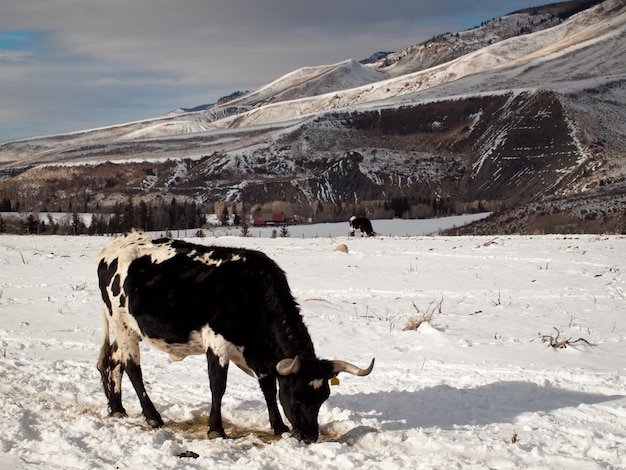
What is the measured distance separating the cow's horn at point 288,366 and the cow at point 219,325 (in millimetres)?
11

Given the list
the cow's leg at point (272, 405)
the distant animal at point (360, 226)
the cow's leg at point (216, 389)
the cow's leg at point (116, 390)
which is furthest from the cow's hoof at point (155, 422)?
the distant animal at point (360, 226)

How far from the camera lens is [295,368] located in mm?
7152

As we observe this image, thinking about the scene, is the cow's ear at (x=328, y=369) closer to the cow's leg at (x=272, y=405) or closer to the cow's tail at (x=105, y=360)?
the cow's leg at (x=272, y=405)

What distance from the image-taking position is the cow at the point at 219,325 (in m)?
7.36

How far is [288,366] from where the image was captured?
718 cm

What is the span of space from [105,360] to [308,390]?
324cm

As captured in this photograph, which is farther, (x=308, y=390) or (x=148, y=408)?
(x=148, y=408)

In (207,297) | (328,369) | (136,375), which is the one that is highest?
(207,297)

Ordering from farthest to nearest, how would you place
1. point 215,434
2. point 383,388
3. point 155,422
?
point 383,388, point 155,422, point 215,434

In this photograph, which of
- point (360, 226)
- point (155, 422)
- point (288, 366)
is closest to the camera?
point (288, 366)

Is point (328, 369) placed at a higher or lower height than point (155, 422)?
higher

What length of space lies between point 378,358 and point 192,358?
3179 mm

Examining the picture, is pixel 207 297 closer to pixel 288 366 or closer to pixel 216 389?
pixel 216 389

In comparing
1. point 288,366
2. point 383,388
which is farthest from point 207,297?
point 383,388
